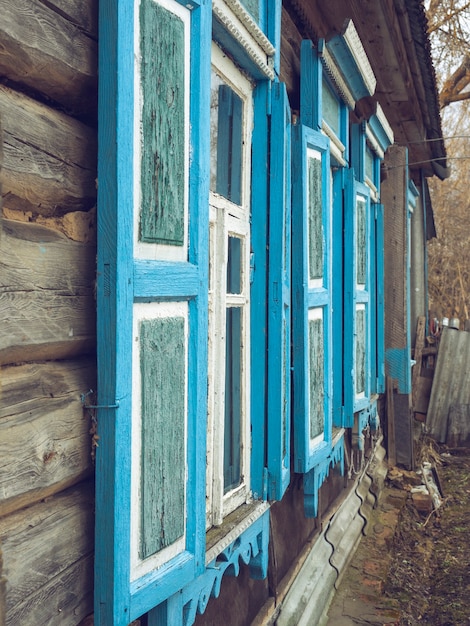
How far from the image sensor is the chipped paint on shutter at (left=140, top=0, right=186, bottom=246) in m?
1.55

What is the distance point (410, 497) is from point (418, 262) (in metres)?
4.08

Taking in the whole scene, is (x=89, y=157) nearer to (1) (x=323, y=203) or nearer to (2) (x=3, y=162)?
(2) (x=3, y=162)

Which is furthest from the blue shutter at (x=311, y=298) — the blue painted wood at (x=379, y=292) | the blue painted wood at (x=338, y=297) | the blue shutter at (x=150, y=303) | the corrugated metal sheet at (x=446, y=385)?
the corrugated metal sheet at (x=446, y=385)

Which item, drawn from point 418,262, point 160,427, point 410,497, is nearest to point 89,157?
point 160,427

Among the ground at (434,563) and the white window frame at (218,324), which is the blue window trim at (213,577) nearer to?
the white window frame at (218,324)

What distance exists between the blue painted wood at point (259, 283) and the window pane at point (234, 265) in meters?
0.08

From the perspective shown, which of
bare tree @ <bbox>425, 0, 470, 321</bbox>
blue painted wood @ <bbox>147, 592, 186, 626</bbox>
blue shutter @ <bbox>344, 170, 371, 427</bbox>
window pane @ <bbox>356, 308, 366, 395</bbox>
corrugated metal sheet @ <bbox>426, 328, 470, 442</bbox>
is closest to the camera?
blue painted wood @ <bbox>147, 592, 186, 626</bbox>

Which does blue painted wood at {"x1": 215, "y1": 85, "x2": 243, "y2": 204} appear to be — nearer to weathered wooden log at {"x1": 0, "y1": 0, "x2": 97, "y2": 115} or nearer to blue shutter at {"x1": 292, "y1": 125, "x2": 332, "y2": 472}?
blue shutter at {"x1": 292, "y1": 125, "x2": 332, "y2": 472}

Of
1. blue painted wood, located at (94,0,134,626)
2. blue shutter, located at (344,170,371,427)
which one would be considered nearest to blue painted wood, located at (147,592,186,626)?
blue painted wood, located at (94,0,134,626)

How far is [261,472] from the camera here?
261 centimetres

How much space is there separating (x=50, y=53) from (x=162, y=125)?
0.34 meters

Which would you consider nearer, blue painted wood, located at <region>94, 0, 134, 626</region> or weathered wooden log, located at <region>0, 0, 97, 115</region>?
weathered wooden log, located at <region>0, 0, 97, 115</region>

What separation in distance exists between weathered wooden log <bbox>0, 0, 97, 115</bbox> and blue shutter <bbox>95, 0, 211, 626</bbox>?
0.06 metres

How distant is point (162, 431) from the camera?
5.30ft
